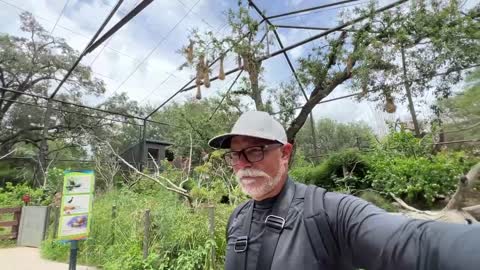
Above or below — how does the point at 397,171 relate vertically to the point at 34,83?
below

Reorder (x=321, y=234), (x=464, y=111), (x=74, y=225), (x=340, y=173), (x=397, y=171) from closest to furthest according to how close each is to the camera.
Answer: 1. (x=321, y=234)
2. (x=74, y=225)
3. (x=397, y=171)
4. (x=340, y=173)
5. (x=464, y=111)

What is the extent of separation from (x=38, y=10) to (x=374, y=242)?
468 inches

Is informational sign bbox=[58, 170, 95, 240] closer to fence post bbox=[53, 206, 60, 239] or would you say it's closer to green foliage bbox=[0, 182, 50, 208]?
fence post bbox=[53, 206, 60, 239]

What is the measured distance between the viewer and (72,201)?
2830 millimetres

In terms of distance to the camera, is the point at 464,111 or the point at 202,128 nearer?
the point at 464,111

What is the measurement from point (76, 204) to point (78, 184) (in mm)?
206

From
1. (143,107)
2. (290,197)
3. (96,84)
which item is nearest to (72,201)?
(290,197)

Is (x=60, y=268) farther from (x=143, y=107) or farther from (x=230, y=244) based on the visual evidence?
(x=143, y=107)

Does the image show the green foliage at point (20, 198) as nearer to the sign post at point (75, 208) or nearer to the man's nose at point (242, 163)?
the sign post at point (75, 208)

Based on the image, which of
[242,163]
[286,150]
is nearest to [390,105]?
[286,150]

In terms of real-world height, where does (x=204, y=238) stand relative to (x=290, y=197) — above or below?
below

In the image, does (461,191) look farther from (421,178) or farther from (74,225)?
(74,225)

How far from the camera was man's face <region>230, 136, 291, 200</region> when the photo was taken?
100 centimetres

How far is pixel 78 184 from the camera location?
2.90m
